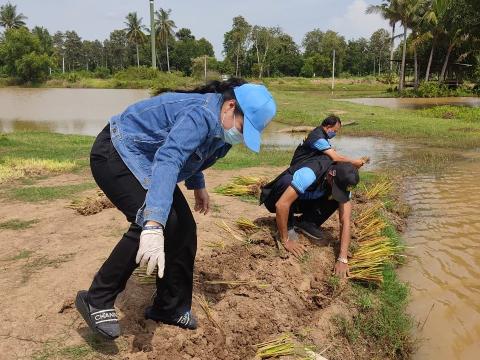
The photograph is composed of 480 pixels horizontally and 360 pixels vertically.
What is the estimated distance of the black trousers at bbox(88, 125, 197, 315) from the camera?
219cm

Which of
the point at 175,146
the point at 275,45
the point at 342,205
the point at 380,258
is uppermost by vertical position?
the point at 275,45

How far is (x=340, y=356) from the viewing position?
114 inches

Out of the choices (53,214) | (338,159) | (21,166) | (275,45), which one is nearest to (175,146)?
(338,159)

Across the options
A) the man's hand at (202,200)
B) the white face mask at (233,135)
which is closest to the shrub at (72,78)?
the man's hand at (202,200)

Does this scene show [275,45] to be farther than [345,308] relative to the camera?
Yes

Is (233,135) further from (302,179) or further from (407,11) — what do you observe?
(407,11)

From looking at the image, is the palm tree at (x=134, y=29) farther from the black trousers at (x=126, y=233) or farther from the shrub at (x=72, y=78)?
the black trousers at (x=126, y=233)

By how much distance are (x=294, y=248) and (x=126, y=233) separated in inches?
75.1

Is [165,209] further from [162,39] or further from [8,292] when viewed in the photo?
[162,39]

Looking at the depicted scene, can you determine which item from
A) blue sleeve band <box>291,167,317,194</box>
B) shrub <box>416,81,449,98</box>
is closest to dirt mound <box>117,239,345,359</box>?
blue sleeve band <box>291,167,317,194</box>

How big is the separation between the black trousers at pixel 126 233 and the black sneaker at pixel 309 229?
190 centimetres

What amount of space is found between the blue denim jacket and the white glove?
0.22 feet

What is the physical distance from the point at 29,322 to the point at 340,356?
186cm

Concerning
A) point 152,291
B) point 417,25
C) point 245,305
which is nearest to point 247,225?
point 245,305
